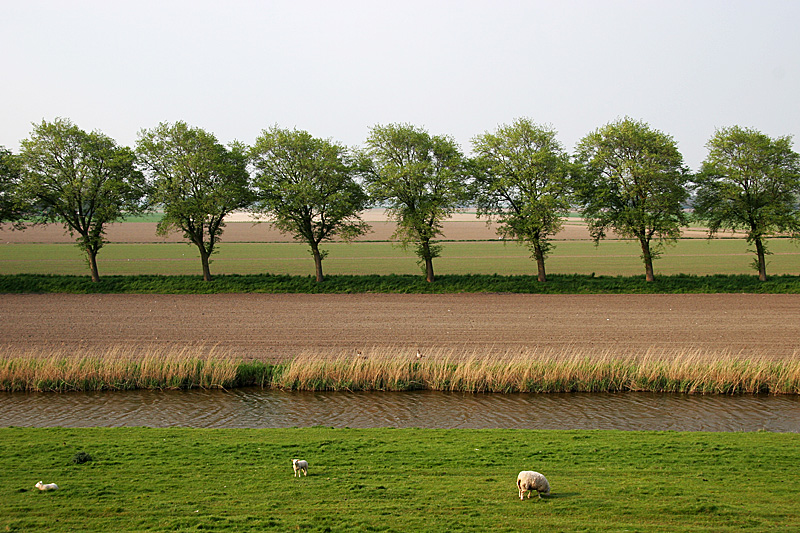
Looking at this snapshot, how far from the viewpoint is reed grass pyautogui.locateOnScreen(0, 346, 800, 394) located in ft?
70.9

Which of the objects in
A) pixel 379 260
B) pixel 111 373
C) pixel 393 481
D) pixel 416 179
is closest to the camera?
pixel 393 481

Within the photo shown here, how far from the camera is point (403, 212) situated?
47.8m

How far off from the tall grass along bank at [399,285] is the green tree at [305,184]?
141 inches

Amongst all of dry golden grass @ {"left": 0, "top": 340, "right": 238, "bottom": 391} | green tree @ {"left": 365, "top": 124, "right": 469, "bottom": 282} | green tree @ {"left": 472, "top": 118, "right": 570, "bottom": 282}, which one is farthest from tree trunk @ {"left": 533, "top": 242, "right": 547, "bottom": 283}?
dry golden grass @ {"left": 0, "top": 340, "right": 238, "bottom": 391}

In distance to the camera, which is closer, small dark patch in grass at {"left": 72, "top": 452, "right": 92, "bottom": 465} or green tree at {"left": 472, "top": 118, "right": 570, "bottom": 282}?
small dark patch in grass at {"left": 72, "top": 452, "right": 92, "bottom": 465}

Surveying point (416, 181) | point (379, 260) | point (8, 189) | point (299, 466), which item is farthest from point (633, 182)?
point (8, 189)

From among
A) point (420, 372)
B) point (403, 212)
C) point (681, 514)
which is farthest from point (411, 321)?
point (681, 514)

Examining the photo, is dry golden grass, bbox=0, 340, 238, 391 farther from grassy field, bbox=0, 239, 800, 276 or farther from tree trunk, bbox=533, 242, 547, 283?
grassy field, bbox=0, 239, 800, 276

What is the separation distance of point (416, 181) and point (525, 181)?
8.49 meters

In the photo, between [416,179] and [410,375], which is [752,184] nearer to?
[416,179]

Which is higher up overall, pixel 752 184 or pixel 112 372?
pixel 752 184

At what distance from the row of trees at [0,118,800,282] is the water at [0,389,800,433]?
26.0 m

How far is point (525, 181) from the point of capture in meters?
47.8

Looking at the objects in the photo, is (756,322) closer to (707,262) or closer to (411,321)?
(411,321)
